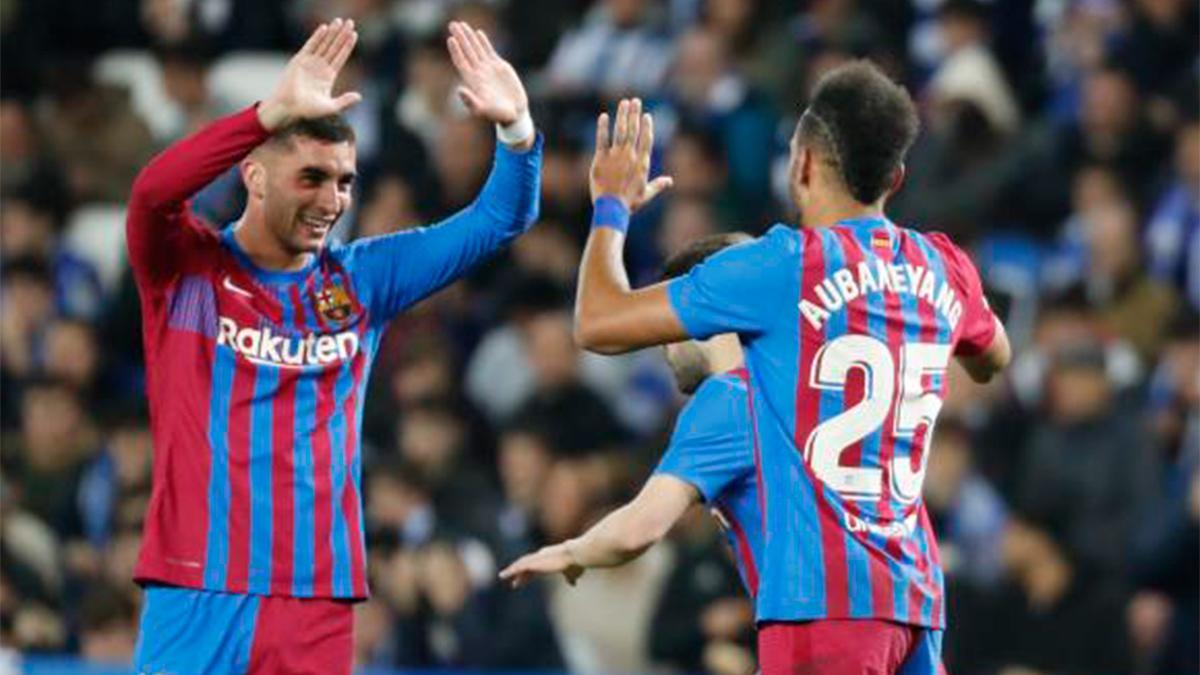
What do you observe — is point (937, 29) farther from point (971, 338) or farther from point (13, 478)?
point (971, 338)

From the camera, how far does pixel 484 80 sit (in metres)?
7.17

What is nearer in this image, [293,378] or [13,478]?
[293,378]

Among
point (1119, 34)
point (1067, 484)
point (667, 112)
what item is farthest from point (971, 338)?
point (667, 112)

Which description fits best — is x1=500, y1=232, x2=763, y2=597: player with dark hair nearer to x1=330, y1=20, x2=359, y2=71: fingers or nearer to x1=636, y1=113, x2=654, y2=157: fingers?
x1=636, y1=113, x2=654, y2=157: fingers

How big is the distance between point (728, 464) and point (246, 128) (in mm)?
1357

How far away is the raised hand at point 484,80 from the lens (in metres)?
7.12

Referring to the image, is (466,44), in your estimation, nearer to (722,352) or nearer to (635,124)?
(635,124)

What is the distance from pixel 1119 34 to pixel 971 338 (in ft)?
22.3

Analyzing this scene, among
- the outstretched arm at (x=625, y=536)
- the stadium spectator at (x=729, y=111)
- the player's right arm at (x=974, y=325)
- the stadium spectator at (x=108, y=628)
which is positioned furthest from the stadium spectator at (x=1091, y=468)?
the outstretched arm at (x=625, y=536)

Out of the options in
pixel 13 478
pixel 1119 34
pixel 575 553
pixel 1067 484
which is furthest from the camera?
pixel 13 478

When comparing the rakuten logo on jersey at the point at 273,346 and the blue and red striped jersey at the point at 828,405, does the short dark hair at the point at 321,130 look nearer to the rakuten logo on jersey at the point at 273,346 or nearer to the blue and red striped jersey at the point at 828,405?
the rakuten logo on jersey at the point at 273,346

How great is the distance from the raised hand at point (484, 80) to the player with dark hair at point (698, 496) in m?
0.81

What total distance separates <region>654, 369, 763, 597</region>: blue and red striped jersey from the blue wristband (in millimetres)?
499

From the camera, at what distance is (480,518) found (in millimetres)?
12445
